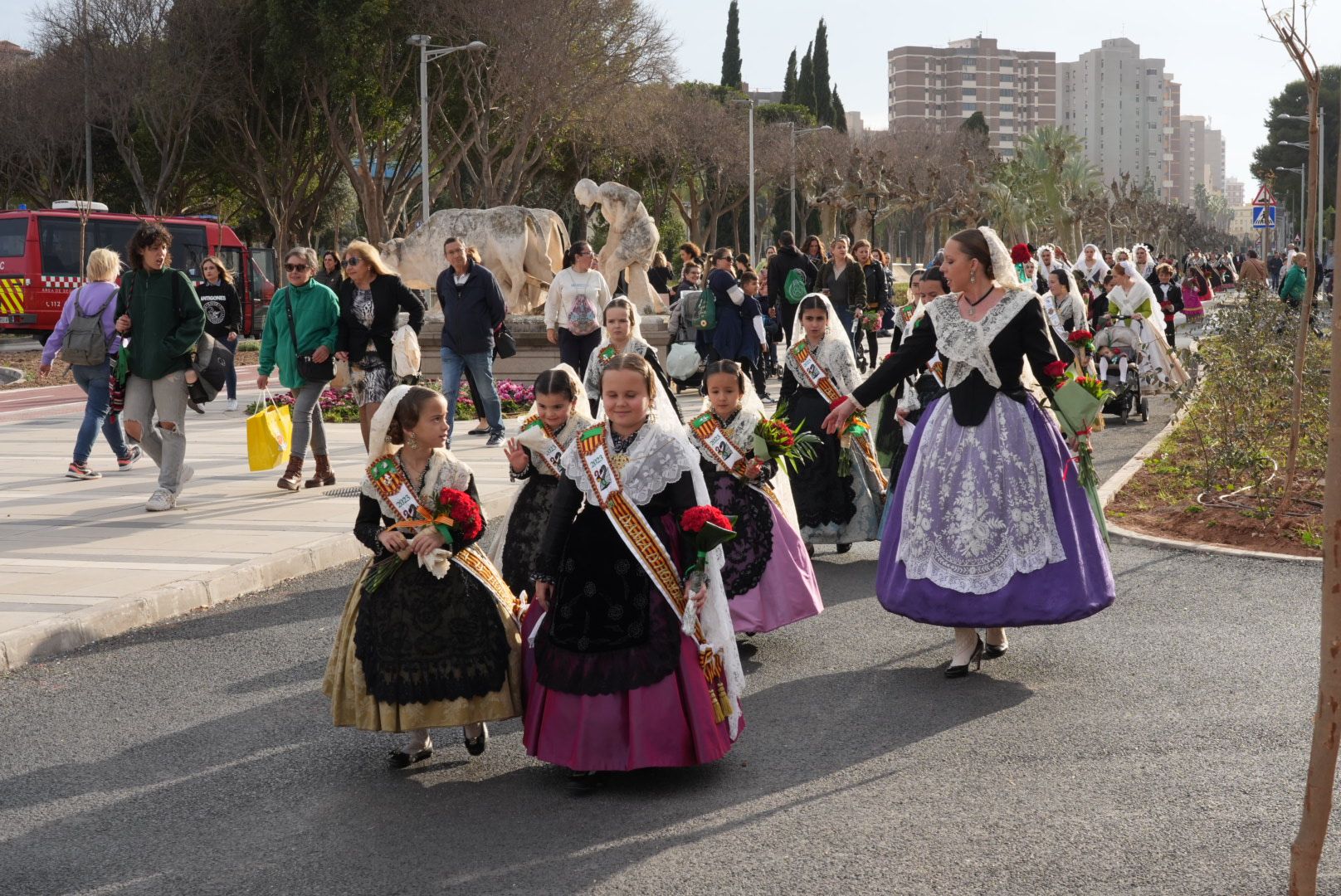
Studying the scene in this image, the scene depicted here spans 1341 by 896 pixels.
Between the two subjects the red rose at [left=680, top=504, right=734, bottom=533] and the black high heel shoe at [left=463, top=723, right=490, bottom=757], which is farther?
the black high heel shoe at [left=463, top=723, right=490, bottom=757]

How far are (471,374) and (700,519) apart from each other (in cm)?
926

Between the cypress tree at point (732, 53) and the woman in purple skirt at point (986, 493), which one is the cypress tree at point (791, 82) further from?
the woman in purple skirt at point (986, 493)

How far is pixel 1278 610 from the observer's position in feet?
25.3

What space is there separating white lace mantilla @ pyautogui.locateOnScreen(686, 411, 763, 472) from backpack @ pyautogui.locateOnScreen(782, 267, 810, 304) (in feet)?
35.0

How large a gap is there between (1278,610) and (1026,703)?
2275mm

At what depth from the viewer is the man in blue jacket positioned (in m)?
13.4

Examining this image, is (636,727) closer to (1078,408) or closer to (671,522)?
(671,522)

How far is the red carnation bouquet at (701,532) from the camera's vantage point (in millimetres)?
4961

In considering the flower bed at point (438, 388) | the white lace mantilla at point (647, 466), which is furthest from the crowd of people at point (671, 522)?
the flower bed at point (438, 388)

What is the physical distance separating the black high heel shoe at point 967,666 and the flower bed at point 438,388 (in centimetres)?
1083

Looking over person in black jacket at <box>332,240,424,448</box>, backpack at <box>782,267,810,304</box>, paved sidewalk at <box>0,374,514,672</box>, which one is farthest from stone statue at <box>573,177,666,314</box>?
person in black jacket at <box>332,240,424,448</box>

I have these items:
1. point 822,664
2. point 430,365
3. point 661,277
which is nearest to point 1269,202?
point 661,277

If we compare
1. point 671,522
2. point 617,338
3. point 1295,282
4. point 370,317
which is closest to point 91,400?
point 370,317

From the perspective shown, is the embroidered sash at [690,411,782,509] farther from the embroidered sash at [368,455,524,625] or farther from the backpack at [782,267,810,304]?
the backpack at [782,267,810,304]
